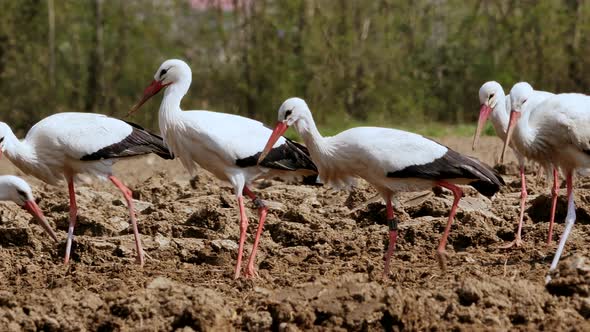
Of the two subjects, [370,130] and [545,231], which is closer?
[370,130]

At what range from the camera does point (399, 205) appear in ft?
31.7

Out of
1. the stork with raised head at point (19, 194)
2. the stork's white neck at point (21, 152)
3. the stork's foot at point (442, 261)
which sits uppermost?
the stork's white neck at point (21, 152)

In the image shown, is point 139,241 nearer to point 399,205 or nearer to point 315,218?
point 315,218

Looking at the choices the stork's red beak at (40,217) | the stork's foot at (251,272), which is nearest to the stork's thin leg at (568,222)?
the stork's foot at (251,272)

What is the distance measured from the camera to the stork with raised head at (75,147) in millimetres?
8945

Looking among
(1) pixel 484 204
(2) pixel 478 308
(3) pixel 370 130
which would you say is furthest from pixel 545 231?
(2) pixel 478 308

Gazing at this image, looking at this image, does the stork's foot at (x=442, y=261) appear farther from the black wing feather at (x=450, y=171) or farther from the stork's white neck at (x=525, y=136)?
the stork's white neck at (x=525, y=136)

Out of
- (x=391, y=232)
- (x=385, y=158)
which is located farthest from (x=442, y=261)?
(x=385, y=158)

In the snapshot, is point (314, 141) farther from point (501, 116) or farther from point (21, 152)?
point (21, 152)

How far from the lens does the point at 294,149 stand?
859 centimetres

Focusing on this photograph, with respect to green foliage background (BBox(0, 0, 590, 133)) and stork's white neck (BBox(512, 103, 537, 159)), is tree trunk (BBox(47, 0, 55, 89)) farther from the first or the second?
stork's white neck (BBox(512, 103, 537, 159))

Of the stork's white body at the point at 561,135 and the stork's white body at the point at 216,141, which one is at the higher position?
the stork's white body at the point at 561,135

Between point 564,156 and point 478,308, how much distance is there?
2439mm

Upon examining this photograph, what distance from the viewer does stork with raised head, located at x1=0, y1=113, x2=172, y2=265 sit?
29.3ft
